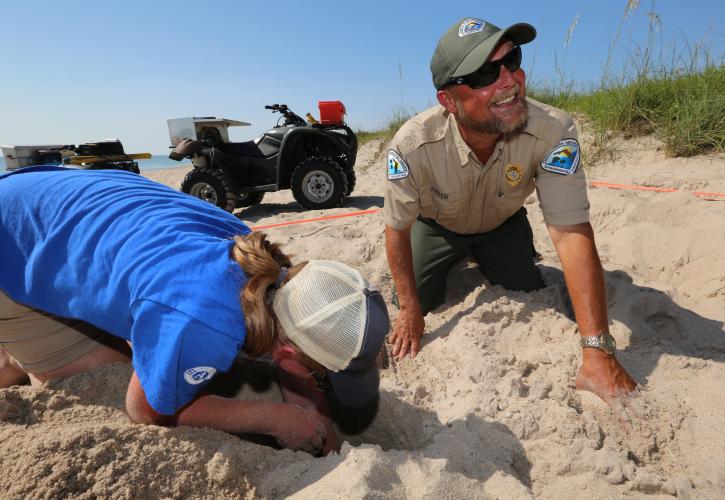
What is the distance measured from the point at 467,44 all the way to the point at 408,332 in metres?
1.22

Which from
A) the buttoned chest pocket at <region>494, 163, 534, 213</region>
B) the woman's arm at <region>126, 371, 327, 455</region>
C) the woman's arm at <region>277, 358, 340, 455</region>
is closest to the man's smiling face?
the buttoned chest pocket at <region>494, 163, 534, 213</region>

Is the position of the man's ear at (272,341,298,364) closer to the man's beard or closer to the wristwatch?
the wristwatch

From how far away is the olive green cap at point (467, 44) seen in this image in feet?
5.75

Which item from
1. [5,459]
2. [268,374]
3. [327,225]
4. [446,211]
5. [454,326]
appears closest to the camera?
[5,459]

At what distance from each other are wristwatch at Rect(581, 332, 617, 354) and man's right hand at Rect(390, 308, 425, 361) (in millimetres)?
672

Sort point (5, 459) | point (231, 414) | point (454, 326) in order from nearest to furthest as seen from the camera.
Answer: point (5, 459) < point (231, 414) < point (454, 326)

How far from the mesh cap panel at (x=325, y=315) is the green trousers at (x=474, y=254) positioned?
140cm

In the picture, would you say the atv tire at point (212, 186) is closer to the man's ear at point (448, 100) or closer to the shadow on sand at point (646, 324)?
the shadow on sand at point (646, 324)

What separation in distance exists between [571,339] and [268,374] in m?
1.25

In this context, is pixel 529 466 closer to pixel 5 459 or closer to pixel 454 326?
pixel 454 326

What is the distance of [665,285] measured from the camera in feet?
7.53

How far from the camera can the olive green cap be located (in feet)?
5.75

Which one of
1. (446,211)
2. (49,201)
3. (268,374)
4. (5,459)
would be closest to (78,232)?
(49,201)

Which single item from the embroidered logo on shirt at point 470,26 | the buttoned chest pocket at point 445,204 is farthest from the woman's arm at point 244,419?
the embroidered logo on shirt at point 470,26
